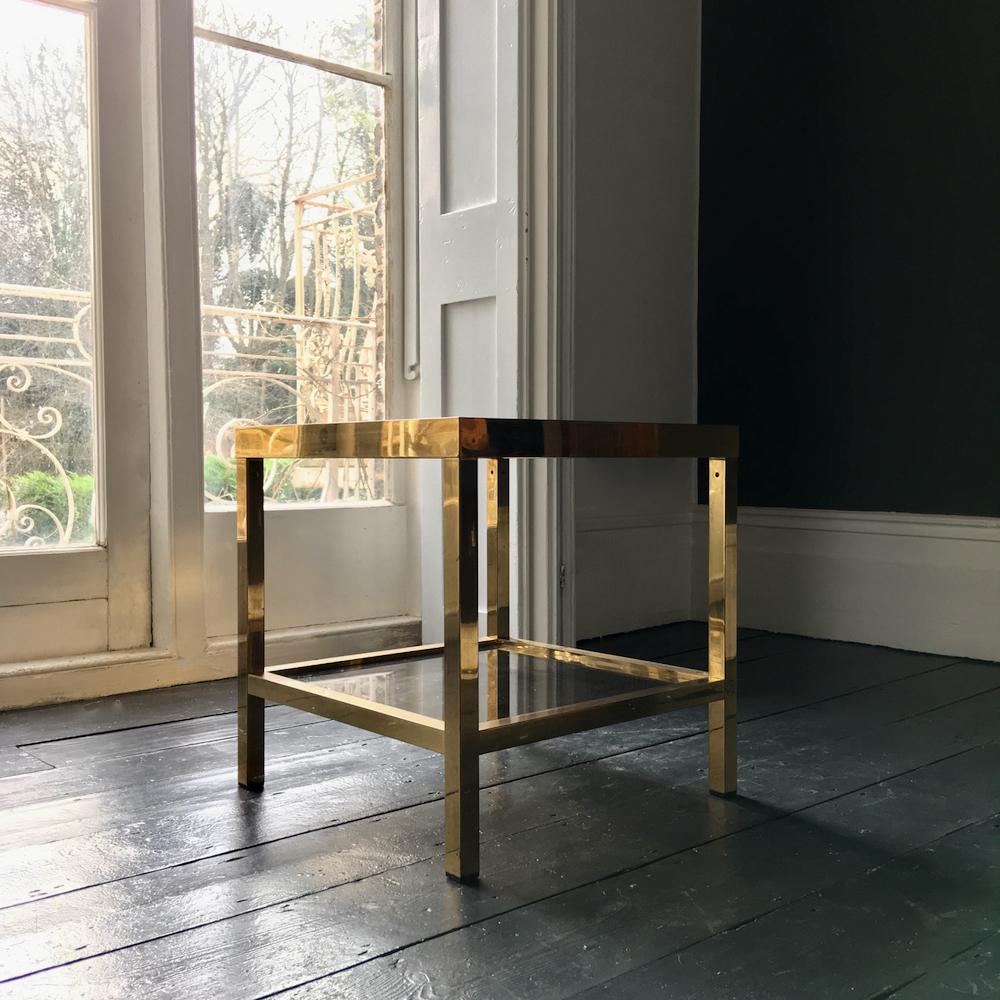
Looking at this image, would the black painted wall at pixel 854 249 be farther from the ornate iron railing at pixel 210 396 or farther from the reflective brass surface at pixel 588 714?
the reflective brass surface at pixel 588 714

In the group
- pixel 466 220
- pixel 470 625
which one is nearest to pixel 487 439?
pixel 470 625

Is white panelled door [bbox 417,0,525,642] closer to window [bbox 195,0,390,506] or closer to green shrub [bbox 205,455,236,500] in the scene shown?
window [bbox 195,0,390,506]

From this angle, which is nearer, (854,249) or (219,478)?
(219,478)

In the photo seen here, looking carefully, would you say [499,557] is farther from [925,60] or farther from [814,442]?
[925,60]

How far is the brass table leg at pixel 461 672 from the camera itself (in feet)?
4.06

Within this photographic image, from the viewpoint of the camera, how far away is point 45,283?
2.27 metres

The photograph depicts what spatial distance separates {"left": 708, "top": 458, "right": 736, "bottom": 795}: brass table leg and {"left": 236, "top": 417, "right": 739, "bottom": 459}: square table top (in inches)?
2.2

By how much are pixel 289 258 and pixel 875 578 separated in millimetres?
1701

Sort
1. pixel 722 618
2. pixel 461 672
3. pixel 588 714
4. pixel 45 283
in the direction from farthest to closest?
pixel 45 283 < pixel 722 618 < pixel 588 714 < pixel 461 672

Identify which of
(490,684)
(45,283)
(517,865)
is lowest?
(517,865)

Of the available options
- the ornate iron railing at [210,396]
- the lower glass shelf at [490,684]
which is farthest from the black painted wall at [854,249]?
the ornate iron railing at [210,396]

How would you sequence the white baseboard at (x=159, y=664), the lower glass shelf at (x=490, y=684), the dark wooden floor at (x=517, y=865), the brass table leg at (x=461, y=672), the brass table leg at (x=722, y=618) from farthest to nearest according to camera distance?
the white baseboard at (x=159, y=664) → the lower glass shelf at (x=490, y=684) → the brass table leg at (x=722, y=618) → the brass table leg at (x=461, y=672) → the dark wooden floor at (x=517, y=865)

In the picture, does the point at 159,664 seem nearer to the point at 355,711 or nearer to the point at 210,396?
the point at 210,396

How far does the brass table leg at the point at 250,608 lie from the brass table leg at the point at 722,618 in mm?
665
